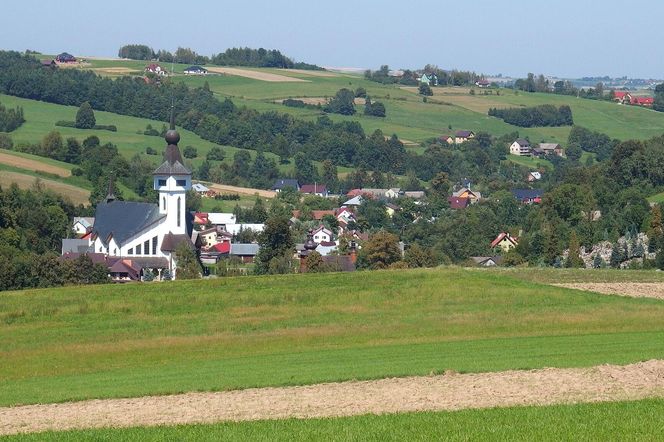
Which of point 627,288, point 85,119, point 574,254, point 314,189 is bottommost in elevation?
point 314,189

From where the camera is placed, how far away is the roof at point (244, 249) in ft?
333

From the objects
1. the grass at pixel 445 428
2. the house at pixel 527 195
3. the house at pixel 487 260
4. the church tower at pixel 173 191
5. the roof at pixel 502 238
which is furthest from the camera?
the house at pixel 527 195

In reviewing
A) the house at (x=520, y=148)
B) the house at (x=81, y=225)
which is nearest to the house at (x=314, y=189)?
the house at (x=520, y=148)

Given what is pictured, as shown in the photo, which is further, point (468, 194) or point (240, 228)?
point (468, 194)

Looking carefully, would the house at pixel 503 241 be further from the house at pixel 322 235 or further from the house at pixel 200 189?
the house at pixel 200 189

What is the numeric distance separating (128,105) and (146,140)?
25753 millimetres

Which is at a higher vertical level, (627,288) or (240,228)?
(627,288)

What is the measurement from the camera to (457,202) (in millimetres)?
140500

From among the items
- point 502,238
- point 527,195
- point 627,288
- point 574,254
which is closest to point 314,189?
point 527,195

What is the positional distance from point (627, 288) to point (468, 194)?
96852 millimetres

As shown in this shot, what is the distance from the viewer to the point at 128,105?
184000 mm

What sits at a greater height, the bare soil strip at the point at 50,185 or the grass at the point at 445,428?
the grass at the point at 445,428

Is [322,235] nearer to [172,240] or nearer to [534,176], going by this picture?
[172,240]

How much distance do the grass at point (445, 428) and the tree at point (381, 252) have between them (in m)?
58.5
